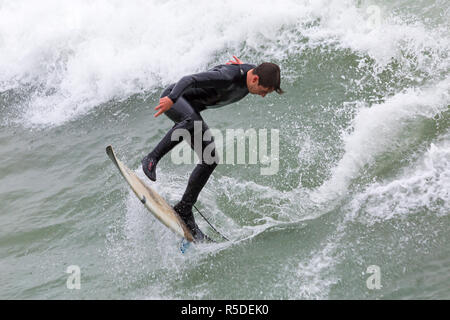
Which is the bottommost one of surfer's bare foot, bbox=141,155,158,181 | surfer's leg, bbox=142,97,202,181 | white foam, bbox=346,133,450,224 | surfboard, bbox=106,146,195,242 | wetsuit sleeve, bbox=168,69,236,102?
white foam, bbox=346,133,450,224

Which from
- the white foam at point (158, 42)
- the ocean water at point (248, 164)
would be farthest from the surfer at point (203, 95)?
the white foam at point (158, 42)

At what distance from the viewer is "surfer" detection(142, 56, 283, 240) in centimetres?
446

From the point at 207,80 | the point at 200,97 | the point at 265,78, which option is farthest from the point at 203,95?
the point at 265,78

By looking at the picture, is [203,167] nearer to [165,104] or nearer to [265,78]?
[165,104]

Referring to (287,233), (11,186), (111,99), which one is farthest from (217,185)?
(111,99)

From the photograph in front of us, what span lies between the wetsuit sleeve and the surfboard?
2.78ft

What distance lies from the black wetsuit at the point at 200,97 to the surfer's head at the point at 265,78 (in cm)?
14

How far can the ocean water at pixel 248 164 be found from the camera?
14.8 ft

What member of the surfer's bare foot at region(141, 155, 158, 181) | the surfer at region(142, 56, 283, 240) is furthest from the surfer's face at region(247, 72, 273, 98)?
the surfer's bare foot at region(141, 155, 158, 181)

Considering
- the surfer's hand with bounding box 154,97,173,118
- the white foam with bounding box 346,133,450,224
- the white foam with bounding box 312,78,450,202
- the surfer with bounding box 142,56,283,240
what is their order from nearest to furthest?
the surfer's hand with bounding box 154,97,173,118
the surfer with bounding box 142,56,283,240
the white foam with bounding box 346,133,450,224
the white foam with bounding box 312,78,450,202

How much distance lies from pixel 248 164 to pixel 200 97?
5.68ft

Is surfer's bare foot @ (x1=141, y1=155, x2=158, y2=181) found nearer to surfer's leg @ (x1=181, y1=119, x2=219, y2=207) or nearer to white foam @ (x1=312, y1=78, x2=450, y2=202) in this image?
surfer's leg @ (x1=181, y1=119, x2=219, y2=207)

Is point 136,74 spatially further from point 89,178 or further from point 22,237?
point 22,237

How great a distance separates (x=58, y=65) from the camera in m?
10.0
